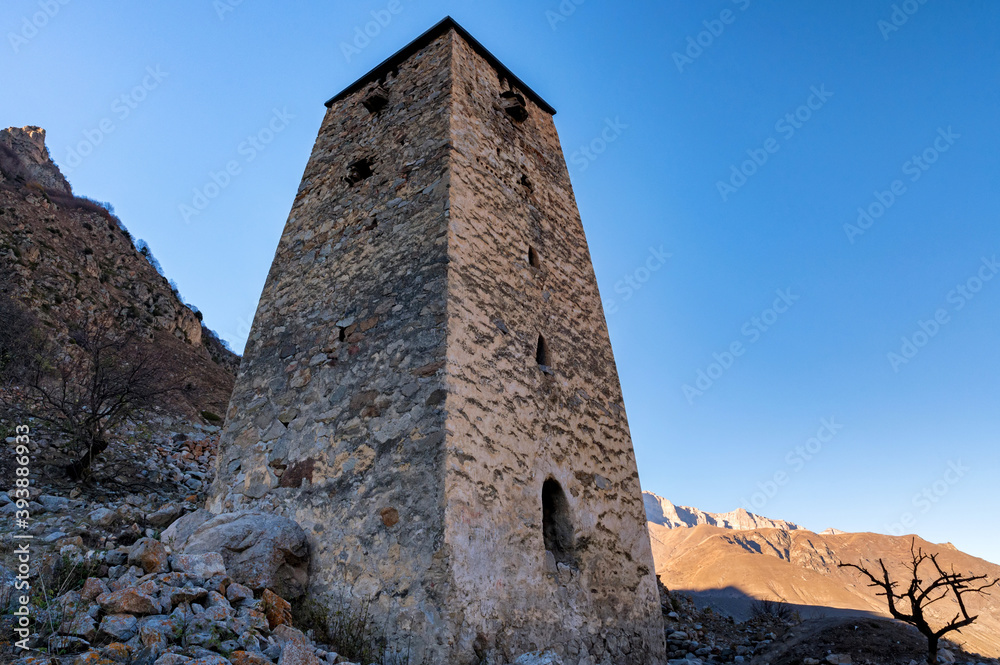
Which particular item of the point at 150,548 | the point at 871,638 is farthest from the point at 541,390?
Answer: the point at 871,638

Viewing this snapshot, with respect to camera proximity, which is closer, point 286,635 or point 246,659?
point 246,659

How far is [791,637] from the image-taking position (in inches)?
292

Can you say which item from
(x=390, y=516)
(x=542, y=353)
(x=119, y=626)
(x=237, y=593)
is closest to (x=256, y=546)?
(x=237, y=593)

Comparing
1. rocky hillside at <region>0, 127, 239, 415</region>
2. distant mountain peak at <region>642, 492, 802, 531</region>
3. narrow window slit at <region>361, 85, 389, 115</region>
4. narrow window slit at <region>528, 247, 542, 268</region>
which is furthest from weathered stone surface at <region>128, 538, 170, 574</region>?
distant mountain peak at <region>642, 492, 802, 531</region>

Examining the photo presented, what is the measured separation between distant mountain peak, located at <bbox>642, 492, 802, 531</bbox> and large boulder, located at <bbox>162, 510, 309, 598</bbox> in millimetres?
111252

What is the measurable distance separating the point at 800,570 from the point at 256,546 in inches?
1787

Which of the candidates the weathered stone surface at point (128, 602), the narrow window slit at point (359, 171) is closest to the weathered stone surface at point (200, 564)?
the weathered stone surface at point (128, 602)

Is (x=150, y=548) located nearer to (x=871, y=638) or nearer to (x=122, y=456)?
(x=122, y=456)

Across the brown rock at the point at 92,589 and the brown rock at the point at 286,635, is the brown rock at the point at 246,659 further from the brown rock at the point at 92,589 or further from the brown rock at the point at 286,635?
the brown rock at the point at 92,589

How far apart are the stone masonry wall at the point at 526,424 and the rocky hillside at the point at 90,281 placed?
8992mm

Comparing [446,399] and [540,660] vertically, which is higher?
[446,399]

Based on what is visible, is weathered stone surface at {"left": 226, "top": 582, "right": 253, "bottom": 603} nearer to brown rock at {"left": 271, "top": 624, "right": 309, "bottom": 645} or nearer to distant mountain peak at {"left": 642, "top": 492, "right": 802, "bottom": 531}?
brown rock at {"left": 271, "top": 624, "right": 309, "bottom": 645}

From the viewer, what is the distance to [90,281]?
723 inches

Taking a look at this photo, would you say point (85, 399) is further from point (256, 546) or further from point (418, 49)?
point (418, 49)
